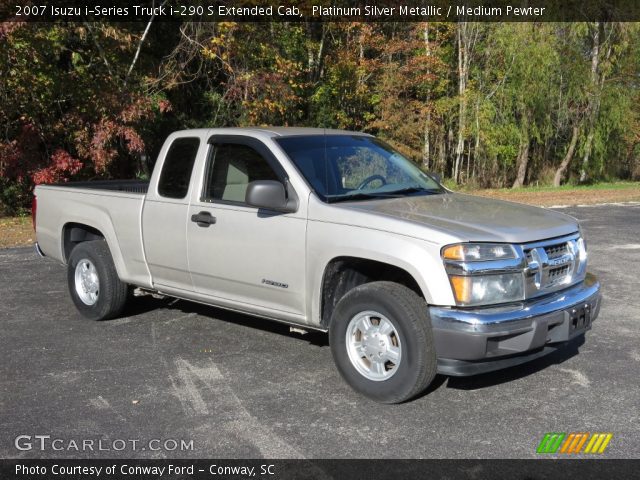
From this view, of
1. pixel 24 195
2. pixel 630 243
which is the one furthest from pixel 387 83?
pixel 630 243

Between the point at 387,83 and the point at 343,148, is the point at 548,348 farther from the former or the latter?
the point at 387,83

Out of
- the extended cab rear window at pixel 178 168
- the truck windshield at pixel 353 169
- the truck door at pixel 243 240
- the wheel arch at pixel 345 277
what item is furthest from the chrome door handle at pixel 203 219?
the wheel arch at pixel 345 277

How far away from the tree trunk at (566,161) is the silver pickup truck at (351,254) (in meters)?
25.4

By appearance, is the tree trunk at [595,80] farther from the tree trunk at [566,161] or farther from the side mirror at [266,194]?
the side mirror at [266,194]

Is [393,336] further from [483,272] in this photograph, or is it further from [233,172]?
[233,172]

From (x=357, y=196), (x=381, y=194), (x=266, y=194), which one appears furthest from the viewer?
(x=381, y=194)

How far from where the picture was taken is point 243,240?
552 cm

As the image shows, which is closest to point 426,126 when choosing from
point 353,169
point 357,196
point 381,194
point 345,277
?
point 353,169

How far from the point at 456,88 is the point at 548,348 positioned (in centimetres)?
2543

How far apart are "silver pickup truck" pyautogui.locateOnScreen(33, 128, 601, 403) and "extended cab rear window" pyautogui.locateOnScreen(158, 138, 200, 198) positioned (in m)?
0.01

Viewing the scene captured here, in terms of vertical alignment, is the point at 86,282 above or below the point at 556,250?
below

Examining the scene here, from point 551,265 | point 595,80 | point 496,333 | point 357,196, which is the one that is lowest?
point 496,333

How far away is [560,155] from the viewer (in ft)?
103

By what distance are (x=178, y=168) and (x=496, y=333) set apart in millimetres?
3268
